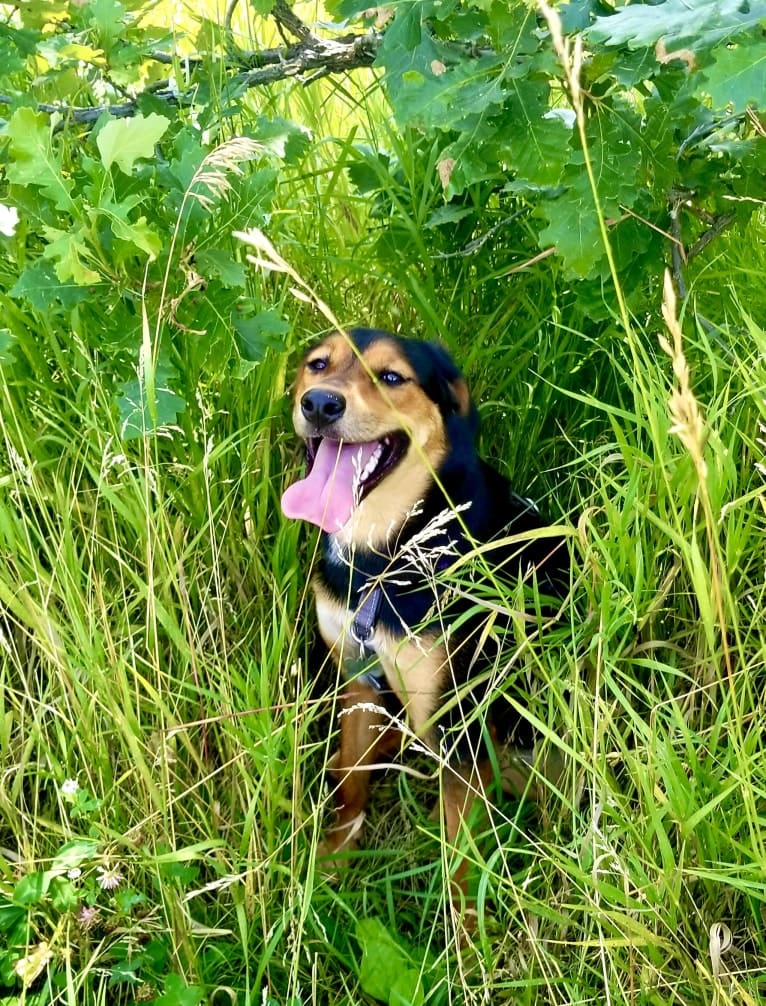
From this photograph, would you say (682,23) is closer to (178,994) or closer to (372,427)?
(372,427)

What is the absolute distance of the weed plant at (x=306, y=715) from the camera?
159 centimetres

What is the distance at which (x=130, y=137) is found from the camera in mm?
1710

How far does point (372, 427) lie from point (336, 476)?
149 millimetres

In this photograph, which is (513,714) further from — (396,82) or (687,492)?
(396,82)

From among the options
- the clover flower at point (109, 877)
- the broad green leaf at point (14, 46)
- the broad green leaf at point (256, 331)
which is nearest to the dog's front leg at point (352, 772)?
the clover flower at point (109, 877)

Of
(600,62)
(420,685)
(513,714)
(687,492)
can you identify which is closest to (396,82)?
(600,62)

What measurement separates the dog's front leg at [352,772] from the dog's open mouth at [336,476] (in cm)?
47

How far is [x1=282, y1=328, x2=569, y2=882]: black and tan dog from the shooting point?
2.14 metres

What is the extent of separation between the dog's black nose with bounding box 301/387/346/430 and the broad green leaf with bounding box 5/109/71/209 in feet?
2.23

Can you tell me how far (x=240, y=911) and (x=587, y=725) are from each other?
0.74m

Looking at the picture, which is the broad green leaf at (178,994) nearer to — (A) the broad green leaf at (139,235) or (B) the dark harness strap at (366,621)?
(B) the dark harness strap at (366,621)

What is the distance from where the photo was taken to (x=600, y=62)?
1.90 m

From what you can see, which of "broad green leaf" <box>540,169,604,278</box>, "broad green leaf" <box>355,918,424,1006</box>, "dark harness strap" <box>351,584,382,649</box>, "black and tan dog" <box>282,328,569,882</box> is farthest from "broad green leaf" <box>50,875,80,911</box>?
"broad green leaf" <box>540,169,604,278</box>

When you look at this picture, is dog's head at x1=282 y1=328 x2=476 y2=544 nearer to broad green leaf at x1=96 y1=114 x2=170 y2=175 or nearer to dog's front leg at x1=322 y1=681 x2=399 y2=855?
dog's front leg at x1=322 y1=681 x2=399 y2=855
